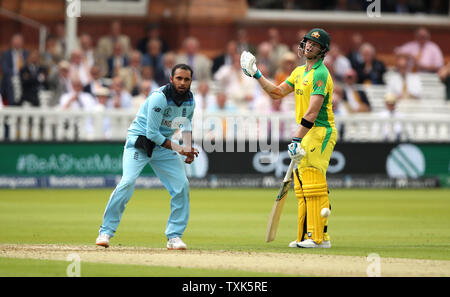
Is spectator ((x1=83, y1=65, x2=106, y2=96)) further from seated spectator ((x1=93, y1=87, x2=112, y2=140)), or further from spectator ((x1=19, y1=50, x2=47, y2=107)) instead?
spectator ((x1=19, y1=50, x2=47, y2=107))

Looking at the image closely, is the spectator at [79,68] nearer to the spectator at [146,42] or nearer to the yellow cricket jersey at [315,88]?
the spectator at [146,42]

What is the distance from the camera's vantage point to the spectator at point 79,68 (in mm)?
22828

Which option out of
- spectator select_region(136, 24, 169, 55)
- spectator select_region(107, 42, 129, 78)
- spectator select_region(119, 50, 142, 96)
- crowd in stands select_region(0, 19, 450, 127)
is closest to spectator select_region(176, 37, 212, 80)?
crowd in stands select_region(0, 19, 450, 127)

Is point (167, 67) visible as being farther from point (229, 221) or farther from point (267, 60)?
A: point (229, 221)

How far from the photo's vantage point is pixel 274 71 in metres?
24.8

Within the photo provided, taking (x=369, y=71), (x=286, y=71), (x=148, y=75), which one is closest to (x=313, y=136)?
(x=286, y=71)

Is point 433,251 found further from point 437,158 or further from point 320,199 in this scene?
point 437,158

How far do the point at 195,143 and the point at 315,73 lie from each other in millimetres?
10291

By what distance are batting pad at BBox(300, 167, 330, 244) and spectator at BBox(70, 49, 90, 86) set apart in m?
12.1

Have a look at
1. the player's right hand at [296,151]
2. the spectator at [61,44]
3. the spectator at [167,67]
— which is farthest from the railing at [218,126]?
the player's right hand at [296,151]

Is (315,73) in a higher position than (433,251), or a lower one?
higher

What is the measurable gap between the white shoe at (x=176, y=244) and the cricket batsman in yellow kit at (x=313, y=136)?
1.35m

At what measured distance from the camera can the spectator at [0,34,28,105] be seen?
2267 cm
